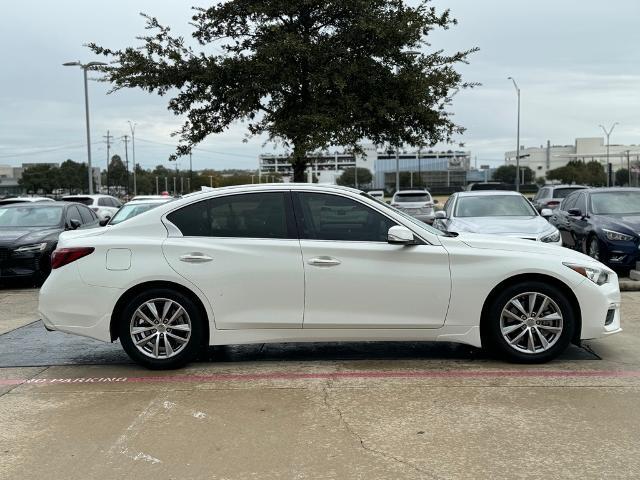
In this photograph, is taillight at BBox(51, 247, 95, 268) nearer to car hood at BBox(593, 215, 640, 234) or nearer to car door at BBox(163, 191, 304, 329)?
car door at BBox(163, 191, 304, 329)

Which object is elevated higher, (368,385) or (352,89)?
(352,89)

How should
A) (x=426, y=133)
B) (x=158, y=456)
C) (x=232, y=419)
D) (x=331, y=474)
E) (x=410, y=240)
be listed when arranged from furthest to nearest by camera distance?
(x=426, y=133) < (x=410, y=240) < (x=232, y=419) < (x=158, y=456) < (x=331, y=474)

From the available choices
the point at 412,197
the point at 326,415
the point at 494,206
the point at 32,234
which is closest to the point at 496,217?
the point at 494,206

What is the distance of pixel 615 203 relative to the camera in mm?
11906

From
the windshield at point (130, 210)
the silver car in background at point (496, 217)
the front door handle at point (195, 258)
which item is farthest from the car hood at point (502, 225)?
the windshield at point (130, 210)

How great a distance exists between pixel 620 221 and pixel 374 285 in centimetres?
748

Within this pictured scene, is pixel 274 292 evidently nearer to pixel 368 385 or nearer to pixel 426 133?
pixel 368 385

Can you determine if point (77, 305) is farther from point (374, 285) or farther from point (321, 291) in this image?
point (374, 285)

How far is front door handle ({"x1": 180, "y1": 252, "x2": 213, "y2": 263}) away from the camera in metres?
5.43

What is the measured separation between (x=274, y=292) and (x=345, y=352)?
1188 mm

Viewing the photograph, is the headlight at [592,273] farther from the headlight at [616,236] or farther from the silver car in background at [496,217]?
the headlight at [616,236]

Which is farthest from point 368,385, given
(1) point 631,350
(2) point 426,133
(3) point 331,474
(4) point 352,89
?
(2) point 426,133

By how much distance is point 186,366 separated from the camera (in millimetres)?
5664

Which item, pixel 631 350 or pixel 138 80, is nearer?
pixel 631 350
